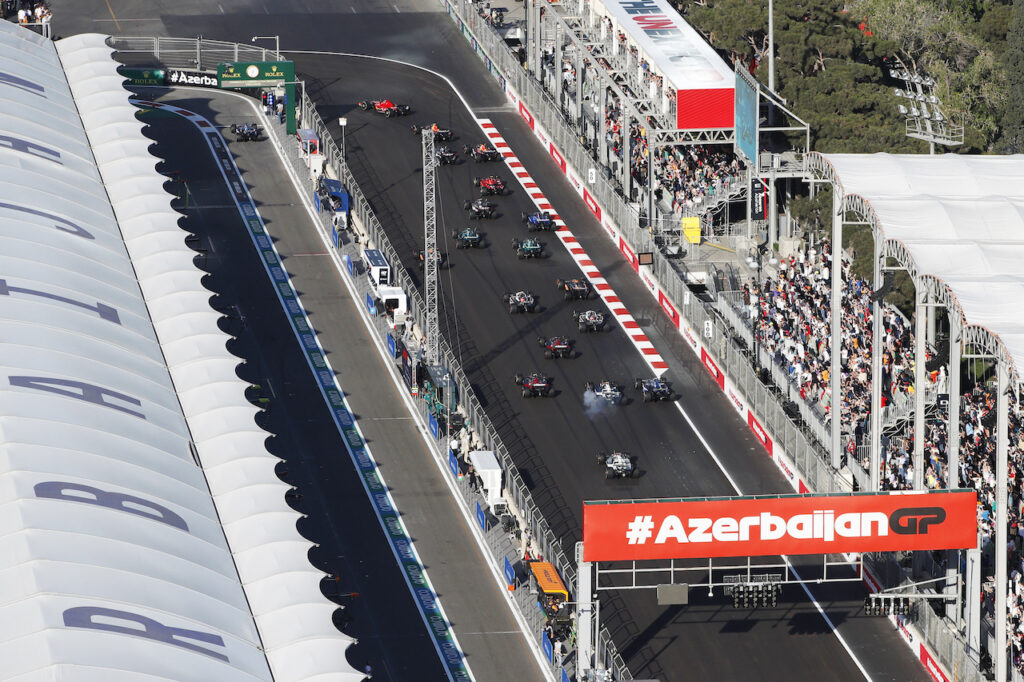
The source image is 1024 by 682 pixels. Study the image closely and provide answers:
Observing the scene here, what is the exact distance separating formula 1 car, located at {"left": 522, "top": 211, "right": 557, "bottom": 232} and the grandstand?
19.8 metres

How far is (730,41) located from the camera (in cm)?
11662

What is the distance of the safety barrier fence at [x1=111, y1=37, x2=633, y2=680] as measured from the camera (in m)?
73.3

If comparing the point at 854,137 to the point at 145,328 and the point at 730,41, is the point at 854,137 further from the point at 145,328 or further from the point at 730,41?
the point at 145,328

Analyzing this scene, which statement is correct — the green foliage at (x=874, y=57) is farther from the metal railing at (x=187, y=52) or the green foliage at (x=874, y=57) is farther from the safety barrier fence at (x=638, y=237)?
the metal railing at (x=187, y=52)

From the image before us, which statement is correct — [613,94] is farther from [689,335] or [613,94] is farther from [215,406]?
[215,406]

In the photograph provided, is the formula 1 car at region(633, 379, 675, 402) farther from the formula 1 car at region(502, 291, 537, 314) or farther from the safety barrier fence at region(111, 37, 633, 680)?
the formula 1 car at region(502, 291, 537, 314)

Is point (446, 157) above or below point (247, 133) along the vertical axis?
below

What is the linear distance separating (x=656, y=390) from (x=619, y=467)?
21.6ft

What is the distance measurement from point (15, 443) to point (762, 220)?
4906 centimetres

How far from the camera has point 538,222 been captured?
329 ft

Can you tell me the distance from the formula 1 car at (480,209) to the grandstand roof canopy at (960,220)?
1049 inches

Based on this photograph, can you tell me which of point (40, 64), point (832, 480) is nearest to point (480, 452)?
point (832, 480)

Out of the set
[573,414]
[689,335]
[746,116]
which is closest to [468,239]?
[689,335]

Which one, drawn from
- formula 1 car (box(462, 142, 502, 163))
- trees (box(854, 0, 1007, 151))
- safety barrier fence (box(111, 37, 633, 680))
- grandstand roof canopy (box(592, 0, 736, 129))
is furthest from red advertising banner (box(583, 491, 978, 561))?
trees (box(854, 0, 1007, 151))
